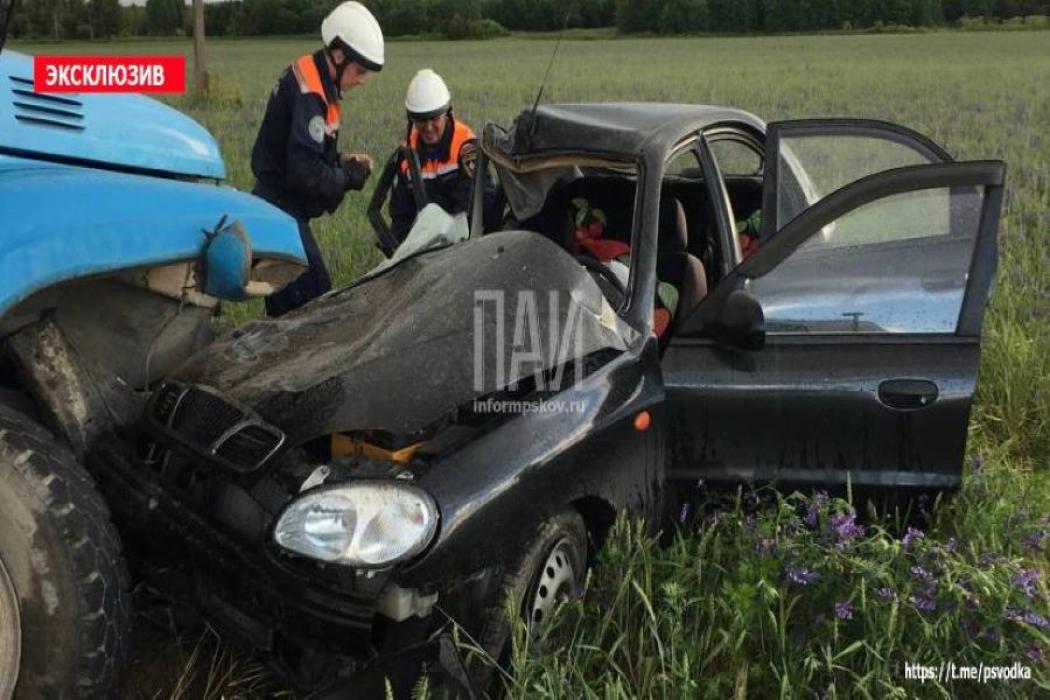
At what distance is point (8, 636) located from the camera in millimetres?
2160

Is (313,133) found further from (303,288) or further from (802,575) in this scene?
(802,575)

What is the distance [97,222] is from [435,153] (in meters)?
3.39

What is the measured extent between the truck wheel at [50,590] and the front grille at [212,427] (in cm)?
31

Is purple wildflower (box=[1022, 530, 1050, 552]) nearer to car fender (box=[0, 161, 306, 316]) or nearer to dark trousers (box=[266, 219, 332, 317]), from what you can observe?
car fender (box=[0, 161, 306, 316])

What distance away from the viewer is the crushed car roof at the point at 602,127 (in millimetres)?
3238

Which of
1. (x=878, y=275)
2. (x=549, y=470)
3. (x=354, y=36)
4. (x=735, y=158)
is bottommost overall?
(x=549, y=470)

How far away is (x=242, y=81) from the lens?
25.5 metres

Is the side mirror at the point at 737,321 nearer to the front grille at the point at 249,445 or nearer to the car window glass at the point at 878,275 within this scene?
the car window glass at the point at 878,275

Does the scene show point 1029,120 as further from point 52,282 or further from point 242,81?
point 242,81

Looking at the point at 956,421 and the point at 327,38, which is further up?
the point at 327,38

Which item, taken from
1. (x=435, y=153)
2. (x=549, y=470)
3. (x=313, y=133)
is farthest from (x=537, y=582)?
(x=435, y=153)

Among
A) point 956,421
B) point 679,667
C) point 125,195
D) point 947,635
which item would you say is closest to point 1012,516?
point 956,421

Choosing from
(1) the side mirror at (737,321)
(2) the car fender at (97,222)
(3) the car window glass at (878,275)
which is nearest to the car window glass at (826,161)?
(3) the car window glass at (878,275)

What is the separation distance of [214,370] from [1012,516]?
245 cm
